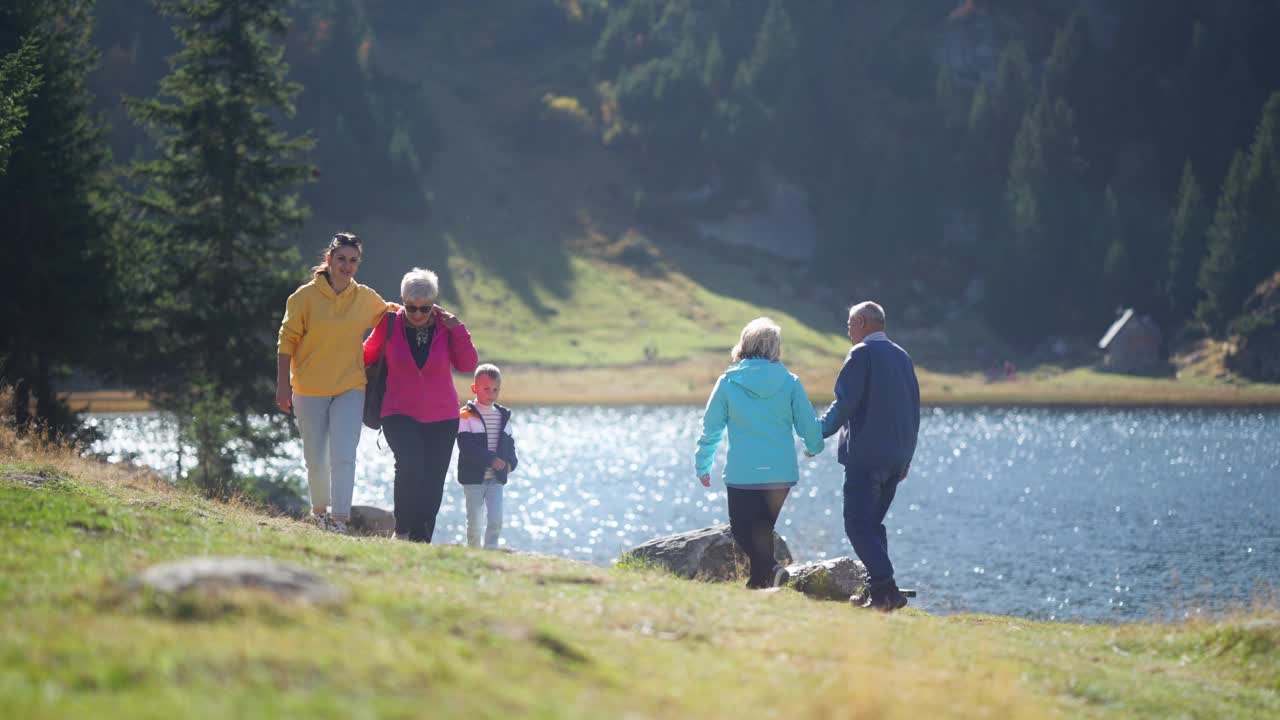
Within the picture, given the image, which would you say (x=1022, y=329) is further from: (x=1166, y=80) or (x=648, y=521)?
(x=648, y=521)

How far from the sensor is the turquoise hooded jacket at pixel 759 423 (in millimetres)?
10797

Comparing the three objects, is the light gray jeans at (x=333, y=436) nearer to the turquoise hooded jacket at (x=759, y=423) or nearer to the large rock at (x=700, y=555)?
the turquoise hooded jacket at (x=759, y=423)

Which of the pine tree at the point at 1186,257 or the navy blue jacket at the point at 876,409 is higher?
the pine tree at the point at 1186,257

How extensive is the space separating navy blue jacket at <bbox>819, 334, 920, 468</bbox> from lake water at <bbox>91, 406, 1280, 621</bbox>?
4.88m

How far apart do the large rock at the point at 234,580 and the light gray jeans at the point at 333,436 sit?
478 cm

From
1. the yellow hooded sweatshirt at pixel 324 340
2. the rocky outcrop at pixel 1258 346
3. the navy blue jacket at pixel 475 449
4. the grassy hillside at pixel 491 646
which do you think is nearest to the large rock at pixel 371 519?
the navy blue jacket at pixel 475 449

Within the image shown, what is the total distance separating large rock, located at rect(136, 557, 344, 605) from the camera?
594 centimetres

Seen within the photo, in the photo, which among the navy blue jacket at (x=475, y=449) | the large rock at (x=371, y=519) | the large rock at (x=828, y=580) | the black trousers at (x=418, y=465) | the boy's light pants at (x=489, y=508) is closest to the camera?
the black trousers at (x=418, y=465)

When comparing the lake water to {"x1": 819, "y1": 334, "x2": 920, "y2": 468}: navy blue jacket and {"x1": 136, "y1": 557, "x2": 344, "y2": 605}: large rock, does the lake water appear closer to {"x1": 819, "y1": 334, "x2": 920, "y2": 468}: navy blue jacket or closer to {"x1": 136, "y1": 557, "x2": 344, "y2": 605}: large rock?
{"x1": 819, "y1": 334, "x2": 920, "y2": 468}: navy blue jacket

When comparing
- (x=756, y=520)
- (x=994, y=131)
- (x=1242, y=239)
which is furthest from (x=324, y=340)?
(x=994, y=131)

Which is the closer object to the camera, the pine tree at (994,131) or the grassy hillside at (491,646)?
the grassy hillside at (491,646)

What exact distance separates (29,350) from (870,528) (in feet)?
71.4

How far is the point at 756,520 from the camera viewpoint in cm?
1097

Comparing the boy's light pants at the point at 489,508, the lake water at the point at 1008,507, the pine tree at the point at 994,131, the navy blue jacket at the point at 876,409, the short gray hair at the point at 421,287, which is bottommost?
the lake water at the point at 1008,507
